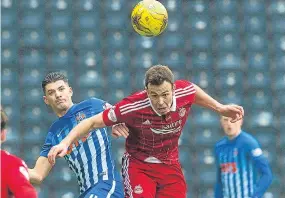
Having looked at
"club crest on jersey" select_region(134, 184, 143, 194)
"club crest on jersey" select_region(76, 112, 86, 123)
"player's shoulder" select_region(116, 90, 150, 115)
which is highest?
"player's shoulder" select_region(116, 90, 150, 115)

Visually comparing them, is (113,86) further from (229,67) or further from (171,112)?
(171,112)

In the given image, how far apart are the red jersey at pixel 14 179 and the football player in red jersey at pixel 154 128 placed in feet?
4.04

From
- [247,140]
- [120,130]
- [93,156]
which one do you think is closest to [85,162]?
[93,156]

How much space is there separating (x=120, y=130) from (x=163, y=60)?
5442mm

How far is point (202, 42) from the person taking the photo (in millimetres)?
11070

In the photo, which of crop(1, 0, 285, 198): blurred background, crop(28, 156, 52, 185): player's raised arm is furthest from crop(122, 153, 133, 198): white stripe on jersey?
crop(1, 0, 285, 198): blurred background

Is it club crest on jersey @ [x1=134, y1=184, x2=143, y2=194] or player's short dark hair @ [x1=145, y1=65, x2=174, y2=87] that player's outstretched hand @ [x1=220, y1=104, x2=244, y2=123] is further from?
club crest on jersey @ [x1=134, y1=184, x2=143, y2=194]

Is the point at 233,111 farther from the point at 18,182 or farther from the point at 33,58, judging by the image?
the point at 33,58

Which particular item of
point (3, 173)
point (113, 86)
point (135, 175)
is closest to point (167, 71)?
point (135, 175)

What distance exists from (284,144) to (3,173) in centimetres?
699

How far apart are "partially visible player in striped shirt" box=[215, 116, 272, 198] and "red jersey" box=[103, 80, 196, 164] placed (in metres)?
2.34

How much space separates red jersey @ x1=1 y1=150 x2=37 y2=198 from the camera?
4137 millimetres

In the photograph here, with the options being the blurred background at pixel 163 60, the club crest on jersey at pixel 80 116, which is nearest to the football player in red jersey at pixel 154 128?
the club crest on jersey at pixel 80 116

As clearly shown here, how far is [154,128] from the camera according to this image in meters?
5.62
